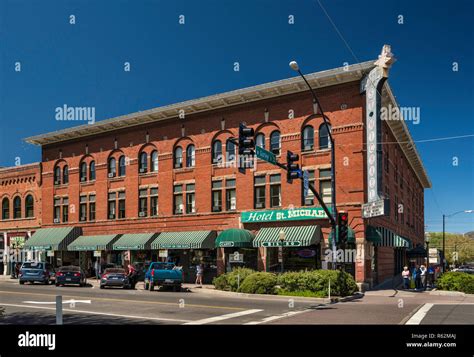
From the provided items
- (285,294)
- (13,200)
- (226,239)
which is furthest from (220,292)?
(13,200)

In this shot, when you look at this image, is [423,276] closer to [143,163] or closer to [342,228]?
[342,228]

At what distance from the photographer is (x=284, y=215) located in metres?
33.1

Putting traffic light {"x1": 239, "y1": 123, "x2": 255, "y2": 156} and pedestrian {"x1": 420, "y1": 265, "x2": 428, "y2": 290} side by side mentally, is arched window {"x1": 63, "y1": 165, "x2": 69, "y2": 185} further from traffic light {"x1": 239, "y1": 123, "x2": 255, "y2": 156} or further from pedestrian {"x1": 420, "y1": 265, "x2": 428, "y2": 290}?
traffic light {"x1": 239, "y1": 123, "x2": 255, "y2": 156}

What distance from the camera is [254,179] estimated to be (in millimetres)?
35219

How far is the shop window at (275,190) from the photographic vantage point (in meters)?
34.2

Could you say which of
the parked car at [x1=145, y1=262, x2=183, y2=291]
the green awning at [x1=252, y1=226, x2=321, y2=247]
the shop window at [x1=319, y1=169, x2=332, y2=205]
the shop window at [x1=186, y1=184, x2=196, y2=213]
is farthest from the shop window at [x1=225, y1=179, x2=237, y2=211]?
the parked car at [x1=145, y1=262, x2=183, y2=291]

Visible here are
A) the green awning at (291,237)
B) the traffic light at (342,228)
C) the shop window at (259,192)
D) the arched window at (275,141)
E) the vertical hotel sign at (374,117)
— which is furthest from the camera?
the shop window at (259,192)

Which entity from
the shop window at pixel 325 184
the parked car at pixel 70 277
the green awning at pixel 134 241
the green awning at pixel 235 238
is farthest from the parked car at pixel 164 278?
the shop window at pixel 325 184

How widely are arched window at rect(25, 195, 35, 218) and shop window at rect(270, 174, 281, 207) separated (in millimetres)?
26711

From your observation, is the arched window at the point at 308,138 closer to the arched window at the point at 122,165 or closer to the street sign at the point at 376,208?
the street sign at the point at 376,208

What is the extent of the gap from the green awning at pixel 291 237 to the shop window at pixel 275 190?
5.73 ft

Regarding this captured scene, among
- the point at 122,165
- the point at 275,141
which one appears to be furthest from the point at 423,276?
the point at 122,165

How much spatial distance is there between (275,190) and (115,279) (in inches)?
455
